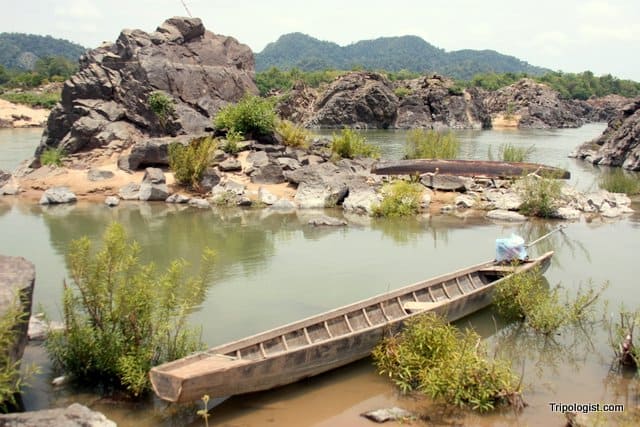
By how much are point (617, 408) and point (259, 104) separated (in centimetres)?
1811

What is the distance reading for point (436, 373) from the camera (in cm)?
682

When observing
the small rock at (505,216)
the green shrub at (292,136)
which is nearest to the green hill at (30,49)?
the green shrub at (292,136)

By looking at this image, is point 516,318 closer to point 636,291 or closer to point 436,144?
point 636,291

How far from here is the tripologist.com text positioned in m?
6.69

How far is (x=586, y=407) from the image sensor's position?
680 centimetres

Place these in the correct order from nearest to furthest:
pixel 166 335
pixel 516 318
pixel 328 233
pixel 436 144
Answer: pixel 166 335, pixel 516 318, pixel 328 233, pixel 436 144

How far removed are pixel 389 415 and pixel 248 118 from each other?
17323mm

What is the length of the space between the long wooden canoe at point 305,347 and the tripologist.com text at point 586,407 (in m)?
2.00

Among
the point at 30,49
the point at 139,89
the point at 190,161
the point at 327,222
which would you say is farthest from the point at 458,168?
the point at 30,49

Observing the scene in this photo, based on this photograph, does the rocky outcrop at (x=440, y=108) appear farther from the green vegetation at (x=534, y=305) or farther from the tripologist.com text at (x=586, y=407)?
the tripologist.com text at (x=586, y=407)

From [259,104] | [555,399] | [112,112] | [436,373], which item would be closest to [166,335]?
[436,373]

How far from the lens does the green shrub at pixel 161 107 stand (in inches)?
900

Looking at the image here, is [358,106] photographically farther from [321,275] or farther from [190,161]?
[321,275]

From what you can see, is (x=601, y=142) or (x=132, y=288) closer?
(x=132, y=288)
